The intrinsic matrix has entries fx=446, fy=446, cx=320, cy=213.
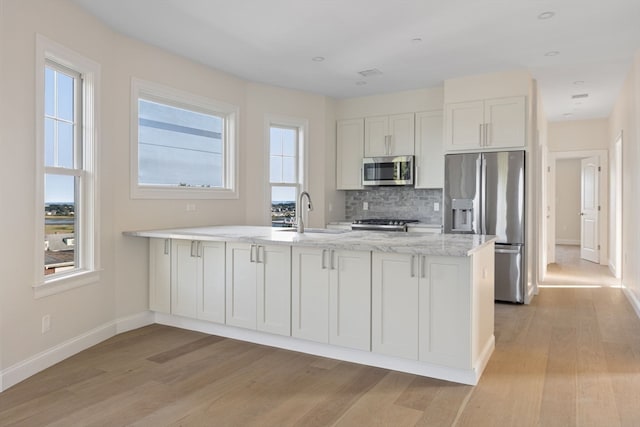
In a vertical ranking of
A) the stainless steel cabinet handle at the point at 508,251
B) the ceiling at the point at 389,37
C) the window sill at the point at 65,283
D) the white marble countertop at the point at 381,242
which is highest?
the ceiling at the point at 389,37

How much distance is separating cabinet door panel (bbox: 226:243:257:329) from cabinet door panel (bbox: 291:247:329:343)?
393 mm

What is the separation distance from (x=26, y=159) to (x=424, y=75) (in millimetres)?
4121

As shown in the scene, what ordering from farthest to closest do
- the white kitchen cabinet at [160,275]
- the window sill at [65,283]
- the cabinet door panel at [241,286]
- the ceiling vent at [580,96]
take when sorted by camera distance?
the ceiling vent at [580,96], the white kitchen cabinet at [160,275], the cabinet door panel at [241,286], the window sill at [65,283]

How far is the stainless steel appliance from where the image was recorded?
5746mm

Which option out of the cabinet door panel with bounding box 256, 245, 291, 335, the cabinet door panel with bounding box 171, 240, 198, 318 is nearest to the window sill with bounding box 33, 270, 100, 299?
the cabinet door panel with bounding box 171, 240, 198, 318

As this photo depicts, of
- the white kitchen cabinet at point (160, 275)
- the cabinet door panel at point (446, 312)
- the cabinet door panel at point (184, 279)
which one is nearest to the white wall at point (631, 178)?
the cabinet door panel at point (446, 312)

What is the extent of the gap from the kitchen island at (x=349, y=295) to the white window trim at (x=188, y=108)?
57cm

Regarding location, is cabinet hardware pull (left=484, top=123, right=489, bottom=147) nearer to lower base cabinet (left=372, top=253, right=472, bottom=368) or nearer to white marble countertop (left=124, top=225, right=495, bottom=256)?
white marble countertop (left=124, top=225, right=495, bottom=256)

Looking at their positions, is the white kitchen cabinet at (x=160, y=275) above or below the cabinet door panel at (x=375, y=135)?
below

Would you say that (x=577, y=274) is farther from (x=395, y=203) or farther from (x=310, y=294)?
(x=310, y=294)

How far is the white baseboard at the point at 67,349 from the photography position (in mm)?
2814

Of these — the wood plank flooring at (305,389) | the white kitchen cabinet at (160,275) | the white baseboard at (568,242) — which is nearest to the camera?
the wood plank flooring at (305,389)

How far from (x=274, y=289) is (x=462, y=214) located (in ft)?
9.37

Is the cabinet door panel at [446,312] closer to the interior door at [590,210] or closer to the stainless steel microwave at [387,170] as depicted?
the stainless steel microwave at [387,170]
